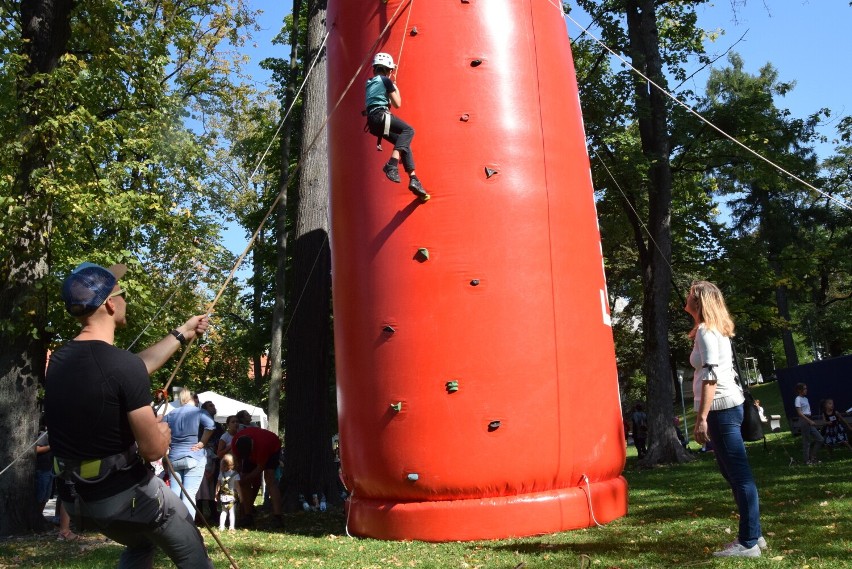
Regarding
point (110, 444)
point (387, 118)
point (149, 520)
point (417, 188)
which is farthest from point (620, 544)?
point (110, 444)

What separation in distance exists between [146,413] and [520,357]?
17.2 feet

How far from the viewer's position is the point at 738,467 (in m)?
5.95

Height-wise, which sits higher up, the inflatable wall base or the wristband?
the wristband

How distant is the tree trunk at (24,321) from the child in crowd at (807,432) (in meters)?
12.4

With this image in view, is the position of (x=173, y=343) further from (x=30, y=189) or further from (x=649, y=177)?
(x=649, y=177)

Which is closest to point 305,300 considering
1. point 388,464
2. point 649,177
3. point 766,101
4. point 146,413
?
point 388,464

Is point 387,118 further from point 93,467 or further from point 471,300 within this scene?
point 93,467

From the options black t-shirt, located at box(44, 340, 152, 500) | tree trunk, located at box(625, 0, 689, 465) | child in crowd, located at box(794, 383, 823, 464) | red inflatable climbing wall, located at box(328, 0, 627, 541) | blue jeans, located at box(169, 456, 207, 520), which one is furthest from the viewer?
tree trunk, located at box(625, 0, 689, 465)

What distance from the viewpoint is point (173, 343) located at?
409cm

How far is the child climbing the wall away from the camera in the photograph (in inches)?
289

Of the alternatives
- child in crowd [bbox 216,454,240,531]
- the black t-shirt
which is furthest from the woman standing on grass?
child in crowd [bbox 216,454,240,531]

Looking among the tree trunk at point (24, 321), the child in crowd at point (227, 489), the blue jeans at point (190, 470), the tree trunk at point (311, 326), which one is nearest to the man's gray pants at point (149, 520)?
the blue jeans at point (190, 470)

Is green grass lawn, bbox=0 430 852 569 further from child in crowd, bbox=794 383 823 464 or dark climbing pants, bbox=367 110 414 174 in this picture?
dark climbing pants, bbox=367 110 414 174

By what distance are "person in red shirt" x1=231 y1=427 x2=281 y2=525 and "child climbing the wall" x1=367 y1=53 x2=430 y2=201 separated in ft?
18.4
